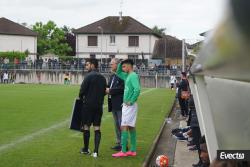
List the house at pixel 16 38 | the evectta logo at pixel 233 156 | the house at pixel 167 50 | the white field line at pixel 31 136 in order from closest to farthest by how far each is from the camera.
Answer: the evectta logo at pixel 233 156 < the white field line at pixel 31 136 < the house at pixel 167 50 < the house at pixel 16 38

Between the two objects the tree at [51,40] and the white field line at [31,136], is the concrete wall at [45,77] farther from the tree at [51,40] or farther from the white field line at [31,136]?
the white field line at [31,136]

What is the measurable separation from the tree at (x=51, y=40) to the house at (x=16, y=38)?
783 cm

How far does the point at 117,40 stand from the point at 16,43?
1875cm

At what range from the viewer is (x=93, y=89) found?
991 centimetres

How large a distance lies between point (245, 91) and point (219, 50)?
2.11 ft

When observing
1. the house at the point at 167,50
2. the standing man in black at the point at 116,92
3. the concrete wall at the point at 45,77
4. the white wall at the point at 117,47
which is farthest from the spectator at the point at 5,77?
the standing man in black at the point at 116,92

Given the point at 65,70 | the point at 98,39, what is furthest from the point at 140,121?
the point at 98,39

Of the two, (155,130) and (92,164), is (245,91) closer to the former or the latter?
(92,164)

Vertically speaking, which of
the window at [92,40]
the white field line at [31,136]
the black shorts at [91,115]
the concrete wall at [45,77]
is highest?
the window at [92,40]

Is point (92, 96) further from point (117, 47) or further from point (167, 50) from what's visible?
point (167, 50)

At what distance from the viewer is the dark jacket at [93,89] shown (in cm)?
986

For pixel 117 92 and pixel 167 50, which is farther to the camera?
pixel 167 50

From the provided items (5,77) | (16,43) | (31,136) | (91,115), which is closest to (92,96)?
(91,115)

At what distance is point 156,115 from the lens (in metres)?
20.5
